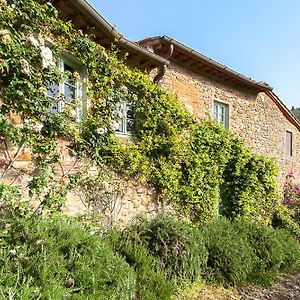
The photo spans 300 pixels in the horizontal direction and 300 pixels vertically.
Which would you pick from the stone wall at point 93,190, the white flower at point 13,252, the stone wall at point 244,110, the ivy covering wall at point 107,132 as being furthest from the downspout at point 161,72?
the white flower at point 13,252

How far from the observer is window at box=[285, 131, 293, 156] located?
1518cm

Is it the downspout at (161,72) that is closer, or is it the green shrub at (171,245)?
the green shrub at (171,245)

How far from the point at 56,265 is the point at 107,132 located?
282cm

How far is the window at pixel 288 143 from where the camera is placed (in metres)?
15.2

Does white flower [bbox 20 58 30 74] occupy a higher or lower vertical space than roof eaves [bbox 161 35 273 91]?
lower

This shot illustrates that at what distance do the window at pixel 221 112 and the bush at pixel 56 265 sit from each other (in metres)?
7.25

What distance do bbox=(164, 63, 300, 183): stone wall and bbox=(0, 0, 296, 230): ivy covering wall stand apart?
3.80ft

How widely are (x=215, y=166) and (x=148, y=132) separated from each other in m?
2.63

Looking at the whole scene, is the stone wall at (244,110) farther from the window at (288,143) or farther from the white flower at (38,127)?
the white flower at (38,127)

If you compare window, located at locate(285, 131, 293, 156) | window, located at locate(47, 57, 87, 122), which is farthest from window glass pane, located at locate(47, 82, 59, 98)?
window, located at locate(285, 131, 293, 156)

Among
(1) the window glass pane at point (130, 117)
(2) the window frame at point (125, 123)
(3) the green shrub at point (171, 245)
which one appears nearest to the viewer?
(3) the green shrub at point (171, 245)

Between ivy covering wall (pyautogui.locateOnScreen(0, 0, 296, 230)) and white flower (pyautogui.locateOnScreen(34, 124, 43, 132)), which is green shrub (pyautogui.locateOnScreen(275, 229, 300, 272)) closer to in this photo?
ivy covering wall (pyautogui.locateOnScreen(0, 0, 296, 230))

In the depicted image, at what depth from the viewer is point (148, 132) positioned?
646 centimetres

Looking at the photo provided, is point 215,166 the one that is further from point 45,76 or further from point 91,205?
point 45,76
